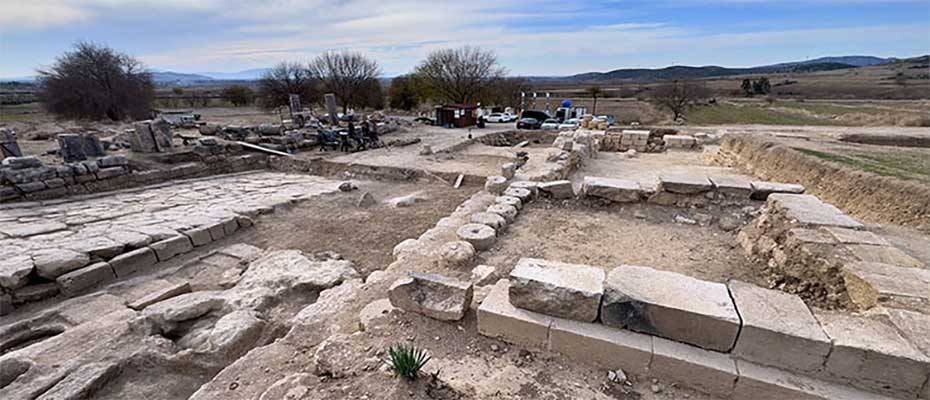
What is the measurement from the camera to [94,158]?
936cm

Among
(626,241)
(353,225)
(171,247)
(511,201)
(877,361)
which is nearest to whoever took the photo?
(877,361)

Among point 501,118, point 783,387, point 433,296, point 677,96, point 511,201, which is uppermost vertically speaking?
point 677,96

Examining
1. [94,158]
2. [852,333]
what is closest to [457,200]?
[852,333]

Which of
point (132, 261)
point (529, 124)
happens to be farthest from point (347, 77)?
point (132, 261)

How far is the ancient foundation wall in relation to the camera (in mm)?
5273

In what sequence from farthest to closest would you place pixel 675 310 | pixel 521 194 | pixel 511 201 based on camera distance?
pixel 521 194 → pixel 511 201 → pixel 675 310

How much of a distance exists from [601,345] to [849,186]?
6.81 metres

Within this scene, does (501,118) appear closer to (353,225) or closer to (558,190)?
(353,225)

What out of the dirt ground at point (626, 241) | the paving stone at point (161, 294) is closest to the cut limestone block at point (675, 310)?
the dirt ground at point (626, 241)

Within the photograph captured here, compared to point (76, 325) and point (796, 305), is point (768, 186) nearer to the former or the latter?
point (796, 305)

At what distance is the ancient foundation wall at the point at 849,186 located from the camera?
17.3ft

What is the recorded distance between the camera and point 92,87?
67.2ft

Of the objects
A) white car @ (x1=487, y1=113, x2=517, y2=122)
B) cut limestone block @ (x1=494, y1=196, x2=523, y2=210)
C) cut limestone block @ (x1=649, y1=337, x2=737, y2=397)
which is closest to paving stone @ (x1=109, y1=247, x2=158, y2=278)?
cut limestone block @ (x1=494, y1=196, x2=523, y2=210)

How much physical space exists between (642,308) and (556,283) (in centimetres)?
56
